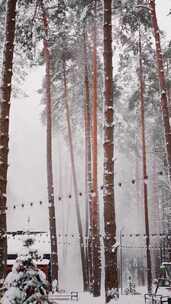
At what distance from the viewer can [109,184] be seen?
10367 mm

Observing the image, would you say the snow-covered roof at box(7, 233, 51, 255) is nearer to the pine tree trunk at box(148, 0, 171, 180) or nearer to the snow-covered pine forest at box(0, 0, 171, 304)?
the snow-covered pine forest at box(0, 0, 171, 304)

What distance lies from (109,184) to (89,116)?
10.9 meters

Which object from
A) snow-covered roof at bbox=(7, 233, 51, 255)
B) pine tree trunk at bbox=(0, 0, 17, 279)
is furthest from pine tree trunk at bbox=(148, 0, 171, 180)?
snow-covered roof at bbox=(7, 233, 51, 255)

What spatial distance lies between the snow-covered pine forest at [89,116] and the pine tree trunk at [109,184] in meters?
0.02

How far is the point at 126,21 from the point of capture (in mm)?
15125

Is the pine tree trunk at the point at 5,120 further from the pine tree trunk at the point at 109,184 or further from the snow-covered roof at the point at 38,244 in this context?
the snow-covered roof at the point at 38,244

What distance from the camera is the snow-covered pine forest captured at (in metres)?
9.84

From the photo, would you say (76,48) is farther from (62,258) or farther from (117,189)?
(117,189)

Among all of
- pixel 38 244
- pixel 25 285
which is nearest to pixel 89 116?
pixel 38 244

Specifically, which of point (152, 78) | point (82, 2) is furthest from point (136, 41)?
point (82, 2)

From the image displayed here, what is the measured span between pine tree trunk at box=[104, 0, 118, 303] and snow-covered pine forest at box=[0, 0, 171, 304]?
Answer: 23mm

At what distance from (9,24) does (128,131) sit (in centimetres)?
2631

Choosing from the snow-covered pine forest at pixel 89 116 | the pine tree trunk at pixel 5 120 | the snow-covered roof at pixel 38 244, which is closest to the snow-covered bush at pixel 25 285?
the snow-covered pine forest at pixel 89 116

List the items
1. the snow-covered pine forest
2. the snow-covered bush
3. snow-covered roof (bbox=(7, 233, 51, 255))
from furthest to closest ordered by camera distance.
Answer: snow-covered roof (bbox=(7, 233, 51, 255)), the snow-covered pine forest, the snow-covered bush
